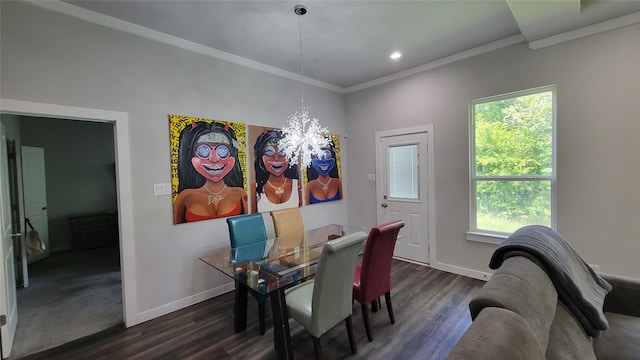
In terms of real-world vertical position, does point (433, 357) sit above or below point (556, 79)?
below

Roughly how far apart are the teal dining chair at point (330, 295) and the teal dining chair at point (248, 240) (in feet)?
1.73

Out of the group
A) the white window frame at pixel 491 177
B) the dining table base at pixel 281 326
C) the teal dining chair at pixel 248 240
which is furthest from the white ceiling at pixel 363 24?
the dining table base at pixel 281 326

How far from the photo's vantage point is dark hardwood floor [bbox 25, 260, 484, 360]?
2062 mm

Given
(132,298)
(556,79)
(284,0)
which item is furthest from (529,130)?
(132,298)

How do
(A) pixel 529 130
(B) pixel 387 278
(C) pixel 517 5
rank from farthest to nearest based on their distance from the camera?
(A) pixel 529 130
(B) pixel 387 278
(C) pixel 517 5

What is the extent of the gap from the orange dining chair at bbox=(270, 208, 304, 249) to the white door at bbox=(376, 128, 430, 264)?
165 cm

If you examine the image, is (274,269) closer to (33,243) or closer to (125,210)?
(125,210)

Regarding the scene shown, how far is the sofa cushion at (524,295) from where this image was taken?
103cm

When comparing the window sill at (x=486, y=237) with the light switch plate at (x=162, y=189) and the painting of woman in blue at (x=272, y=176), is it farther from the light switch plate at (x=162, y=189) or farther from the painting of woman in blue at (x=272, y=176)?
the light switch plate at (x=162, y=189)

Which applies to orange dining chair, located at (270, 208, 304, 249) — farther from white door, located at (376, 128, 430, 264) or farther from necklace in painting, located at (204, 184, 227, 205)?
white door, located at (376, 128, 430, 264)

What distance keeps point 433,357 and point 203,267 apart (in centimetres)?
245

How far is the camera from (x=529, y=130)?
297 cm

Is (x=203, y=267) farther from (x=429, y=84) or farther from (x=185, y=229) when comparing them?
(x=429, y=84)

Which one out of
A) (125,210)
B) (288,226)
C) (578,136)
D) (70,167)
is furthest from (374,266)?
(70,167)
